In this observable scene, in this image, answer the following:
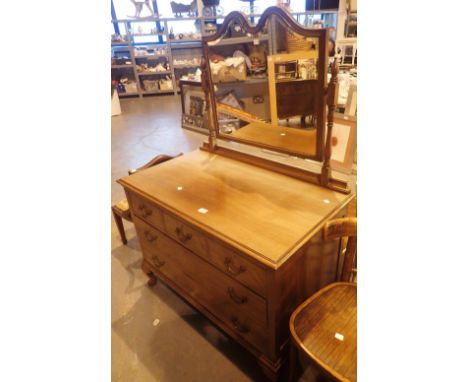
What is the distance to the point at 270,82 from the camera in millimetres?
1330

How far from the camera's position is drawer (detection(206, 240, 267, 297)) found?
101cm

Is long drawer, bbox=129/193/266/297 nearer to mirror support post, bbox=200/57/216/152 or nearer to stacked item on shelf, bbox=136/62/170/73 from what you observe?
mirror support post, bbox=200/57/216/152

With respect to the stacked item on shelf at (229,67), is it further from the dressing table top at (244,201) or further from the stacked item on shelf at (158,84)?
the stacked item on shelf at (158,84)

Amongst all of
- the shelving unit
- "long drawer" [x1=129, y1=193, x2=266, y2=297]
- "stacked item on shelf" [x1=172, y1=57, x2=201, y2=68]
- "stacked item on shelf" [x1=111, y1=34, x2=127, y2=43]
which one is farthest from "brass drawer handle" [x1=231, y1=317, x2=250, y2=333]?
"stacked item on shelf" [x1=111, y1=34, x2=127, y2=43]

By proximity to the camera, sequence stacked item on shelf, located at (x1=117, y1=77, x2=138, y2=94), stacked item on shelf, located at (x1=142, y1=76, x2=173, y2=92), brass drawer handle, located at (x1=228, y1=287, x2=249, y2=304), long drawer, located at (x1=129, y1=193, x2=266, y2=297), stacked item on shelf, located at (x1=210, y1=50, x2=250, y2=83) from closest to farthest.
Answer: long drawer, located at (x1=129, y1=193, x2=266, y2=297) < brass drawer handle, located at (x1=228, y1=287, x2=249, y2=304) < stacked item on shelf, located at (x1=210, y1=50, x2=250, y2=83) < stacked item on shelf, located at (x1=117, y1=77, x2=138, y2=94) < stacked item on shelf, located at (x1=142, y1=76, x2=173, y2=92)

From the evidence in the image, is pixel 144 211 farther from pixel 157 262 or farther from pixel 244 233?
pixel 244 233

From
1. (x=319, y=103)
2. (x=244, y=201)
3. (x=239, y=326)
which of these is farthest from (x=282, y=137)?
(x=239, y=326)

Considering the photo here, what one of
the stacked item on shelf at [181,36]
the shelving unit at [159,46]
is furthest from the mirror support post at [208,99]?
the stacked item on shelf at [181,36]

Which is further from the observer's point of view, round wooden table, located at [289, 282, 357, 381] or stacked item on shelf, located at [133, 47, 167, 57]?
stacked item on shelf, located at [133, 47, 167, 57]

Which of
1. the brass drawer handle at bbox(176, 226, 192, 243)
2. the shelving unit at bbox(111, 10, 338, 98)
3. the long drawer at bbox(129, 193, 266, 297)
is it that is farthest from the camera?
the shelving unit at bbox(111, 10, 338, 98)

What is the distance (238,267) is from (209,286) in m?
0.34

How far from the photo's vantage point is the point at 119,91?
6.78m
